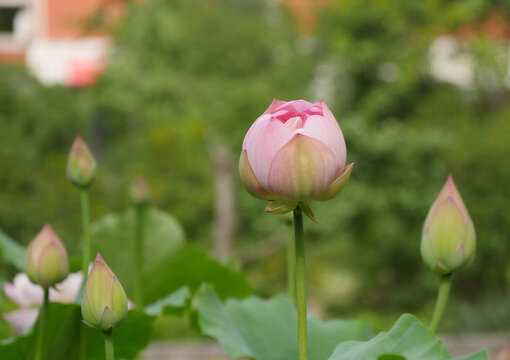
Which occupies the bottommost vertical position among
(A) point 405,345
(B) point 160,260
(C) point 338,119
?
(A) point 405,345

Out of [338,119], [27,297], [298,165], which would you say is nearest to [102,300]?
[298,165]

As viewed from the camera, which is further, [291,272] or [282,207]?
[291,272]

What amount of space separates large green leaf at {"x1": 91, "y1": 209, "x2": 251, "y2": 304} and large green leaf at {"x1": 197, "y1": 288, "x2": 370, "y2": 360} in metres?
0.12

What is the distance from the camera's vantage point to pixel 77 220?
11.5ft

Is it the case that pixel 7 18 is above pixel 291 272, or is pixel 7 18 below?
above

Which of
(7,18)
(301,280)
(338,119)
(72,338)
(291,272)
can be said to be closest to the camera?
(301,280)

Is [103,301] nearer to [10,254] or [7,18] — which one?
[10,254]

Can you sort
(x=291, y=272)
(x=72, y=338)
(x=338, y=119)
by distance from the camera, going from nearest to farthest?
(x=72, y=338)
(x=291, y=272)
(x=338, y=119)

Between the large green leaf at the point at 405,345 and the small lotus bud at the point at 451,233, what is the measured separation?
0.12 ft

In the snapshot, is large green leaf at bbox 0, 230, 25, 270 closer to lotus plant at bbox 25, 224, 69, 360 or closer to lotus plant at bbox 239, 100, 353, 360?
lotus plant at bbox 25, 224, 69, 360

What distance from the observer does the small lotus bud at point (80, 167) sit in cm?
49

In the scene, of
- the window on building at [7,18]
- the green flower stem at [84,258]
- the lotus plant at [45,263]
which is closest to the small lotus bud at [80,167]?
the green flower stem at [84,258]

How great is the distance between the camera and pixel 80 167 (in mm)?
495

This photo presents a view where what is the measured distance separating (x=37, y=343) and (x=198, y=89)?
5.13 metres
